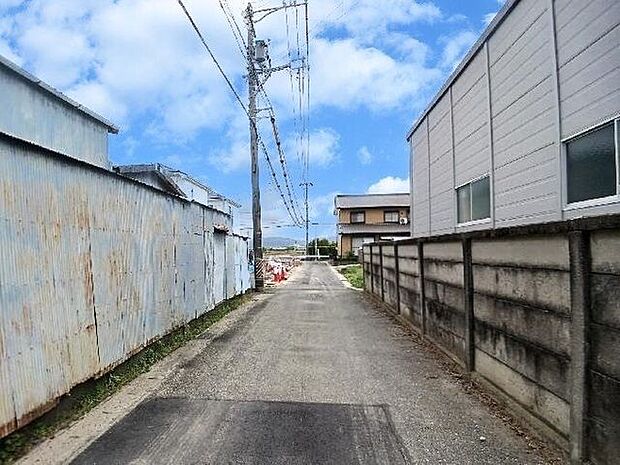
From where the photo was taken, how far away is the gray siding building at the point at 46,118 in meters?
8.26

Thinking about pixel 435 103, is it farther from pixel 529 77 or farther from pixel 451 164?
pixel 529 77

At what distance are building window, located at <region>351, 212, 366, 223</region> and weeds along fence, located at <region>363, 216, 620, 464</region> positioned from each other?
144 ft

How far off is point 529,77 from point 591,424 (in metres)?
5.36

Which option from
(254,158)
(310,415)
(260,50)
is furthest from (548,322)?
(260,50)


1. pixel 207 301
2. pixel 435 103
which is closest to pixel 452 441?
pixel 207 301

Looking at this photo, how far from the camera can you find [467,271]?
5734 mm

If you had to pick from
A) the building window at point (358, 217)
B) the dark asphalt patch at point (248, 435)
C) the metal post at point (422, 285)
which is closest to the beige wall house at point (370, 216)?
the building window at point (358, 217)

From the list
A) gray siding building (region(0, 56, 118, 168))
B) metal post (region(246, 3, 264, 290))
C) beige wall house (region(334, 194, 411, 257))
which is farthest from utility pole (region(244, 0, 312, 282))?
beige wall house (region(334, 194, 411, 257))

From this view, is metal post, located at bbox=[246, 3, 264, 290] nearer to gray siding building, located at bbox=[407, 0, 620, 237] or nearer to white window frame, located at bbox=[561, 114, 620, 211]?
gray siding building, located at bbox=[407, 0, 620, 237]

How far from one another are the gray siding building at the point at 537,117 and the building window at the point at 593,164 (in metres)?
0.01

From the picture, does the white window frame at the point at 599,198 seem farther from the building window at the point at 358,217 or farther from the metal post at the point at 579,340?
the building window at the point at 358,217

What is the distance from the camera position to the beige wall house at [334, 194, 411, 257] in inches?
1957

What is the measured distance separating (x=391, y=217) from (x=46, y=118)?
42.6 metres

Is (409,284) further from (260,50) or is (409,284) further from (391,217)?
(391,217)
